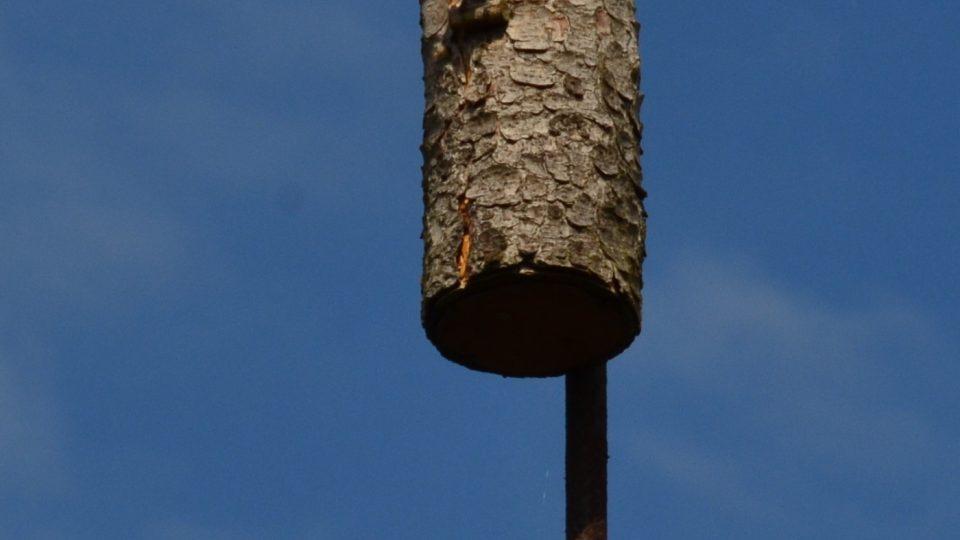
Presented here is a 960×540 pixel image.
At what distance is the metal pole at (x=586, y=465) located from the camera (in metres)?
6.06

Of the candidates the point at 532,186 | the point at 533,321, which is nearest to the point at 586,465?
the point at 533,321

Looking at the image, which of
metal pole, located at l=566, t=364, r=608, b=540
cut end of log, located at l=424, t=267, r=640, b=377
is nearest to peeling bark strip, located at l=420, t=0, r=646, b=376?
cut end of log, located at l=424, t=267, r=640, b=377

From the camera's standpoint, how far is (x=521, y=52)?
683cm

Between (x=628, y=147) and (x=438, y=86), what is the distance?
53cm

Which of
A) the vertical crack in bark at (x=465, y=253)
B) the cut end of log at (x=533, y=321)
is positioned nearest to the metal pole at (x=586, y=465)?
the cut end of log at (x=533, y=321)

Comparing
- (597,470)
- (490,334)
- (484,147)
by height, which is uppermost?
(484,147)

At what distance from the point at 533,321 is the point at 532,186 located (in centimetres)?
37

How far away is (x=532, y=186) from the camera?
662 centimetres

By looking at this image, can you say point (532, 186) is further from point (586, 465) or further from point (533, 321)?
point (586, 465)

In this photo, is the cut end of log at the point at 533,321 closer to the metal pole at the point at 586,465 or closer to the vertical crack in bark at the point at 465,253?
the vertical crack in bark at the point at 465,253

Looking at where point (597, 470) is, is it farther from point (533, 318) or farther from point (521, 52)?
point (521, 52)

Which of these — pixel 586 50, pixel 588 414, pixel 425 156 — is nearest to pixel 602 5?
pixel 586 50

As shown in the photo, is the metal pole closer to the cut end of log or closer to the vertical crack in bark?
the cut end of log

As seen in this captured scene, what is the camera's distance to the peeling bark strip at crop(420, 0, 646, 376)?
6.57m
